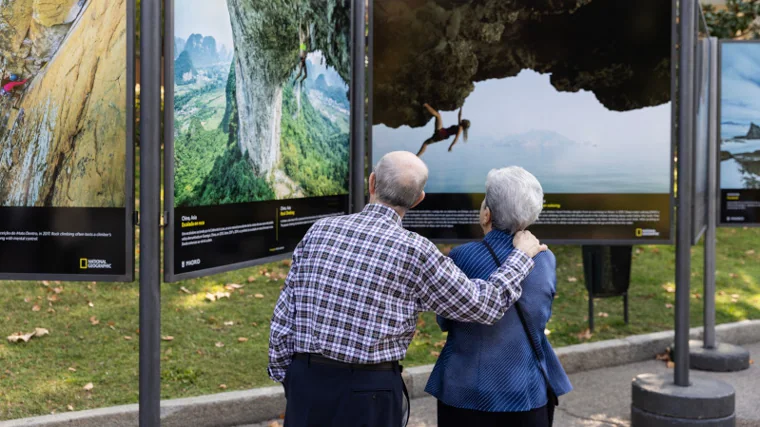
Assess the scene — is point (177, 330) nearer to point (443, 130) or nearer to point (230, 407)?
point (230, 407)

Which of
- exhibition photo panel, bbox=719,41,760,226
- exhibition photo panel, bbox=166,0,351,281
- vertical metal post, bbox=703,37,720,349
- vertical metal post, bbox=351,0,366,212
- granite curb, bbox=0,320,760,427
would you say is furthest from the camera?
exhibition photo panel, bbox=719,41,760,226

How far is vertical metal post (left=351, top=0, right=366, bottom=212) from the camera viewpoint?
5168 mm

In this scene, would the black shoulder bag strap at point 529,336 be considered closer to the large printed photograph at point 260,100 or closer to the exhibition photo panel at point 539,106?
the large printed photograph at point 260,100

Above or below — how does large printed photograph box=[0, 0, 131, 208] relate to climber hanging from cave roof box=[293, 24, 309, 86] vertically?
below

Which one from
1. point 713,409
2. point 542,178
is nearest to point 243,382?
point 542,178

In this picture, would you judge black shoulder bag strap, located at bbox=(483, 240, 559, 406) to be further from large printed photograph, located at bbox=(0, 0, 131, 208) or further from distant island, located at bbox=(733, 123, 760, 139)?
distant island, located at bbox=(733, 123, 760, 139)

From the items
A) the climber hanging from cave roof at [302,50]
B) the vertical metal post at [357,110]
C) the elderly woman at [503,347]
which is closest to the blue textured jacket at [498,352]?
the elderly woman at [503,347]

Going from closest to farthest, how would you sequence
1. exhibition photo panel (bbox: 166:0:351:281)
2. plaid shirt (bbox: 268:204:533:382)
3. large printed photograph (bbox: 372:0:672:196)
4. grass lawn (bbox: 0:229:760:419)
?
plaid shirt (bbox: 268:204:533:382), exhibition photo panel (bbox: 166:0:351:281), large printed photograph (bbox: 372:0:672:196), grass lawn (bbox: 0:229:760:419)

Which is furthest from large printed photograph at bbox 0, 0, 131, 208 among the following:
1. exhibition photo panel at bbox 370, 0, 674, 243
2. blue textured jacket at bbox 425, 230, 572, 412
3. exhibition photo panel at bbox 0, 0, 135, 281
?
exhibition photo panel at bbox 370, 0, 674, 243

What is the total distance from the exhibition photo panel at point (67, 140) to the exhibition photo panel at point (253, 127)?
20 centimetres

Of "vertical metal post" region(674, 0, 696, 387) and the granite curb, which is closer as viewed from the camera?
the granite curb

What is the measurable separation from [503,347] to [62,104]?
190 cm

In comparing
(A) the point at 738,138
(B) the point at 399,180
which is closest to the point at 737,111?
(A) the point at 738,138

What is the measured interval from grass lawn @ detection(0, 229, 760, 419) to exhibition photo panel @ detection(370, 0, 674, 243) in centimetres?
236
